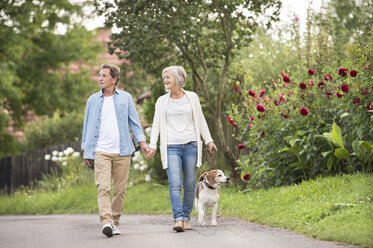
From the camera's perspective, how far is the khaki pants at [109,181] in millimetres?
6840

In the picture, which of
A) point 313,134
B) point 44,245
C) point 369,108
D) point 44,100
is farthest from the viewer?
point 44,100

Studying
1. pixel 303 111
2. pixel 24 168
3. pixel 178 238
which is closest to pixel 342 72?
pixel 303 111

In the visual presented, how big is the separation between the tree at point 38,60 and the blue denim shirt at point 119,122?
16356mm

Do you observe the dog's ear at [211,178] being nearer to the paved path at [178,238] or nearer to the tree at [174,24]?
the paved path at [178,238]

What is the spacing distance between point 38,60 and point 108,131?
2096 centimetres

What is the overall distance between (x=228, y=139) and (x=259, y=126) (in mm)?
3318

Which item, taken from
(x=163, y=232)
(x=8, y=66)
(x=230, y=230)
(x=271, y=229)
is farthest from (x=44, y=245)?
(x=8, y=66)

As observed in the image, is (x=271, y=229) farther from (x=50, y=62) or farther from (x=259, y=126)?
(x=50, y=62)

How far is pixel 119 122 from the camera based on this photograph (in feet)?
24.0

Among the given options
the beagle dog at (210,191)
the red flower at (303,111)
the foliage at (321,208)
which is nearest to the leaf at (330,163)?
the foliage at (321,208)

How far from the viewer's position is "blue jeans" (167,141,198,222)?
281 inches

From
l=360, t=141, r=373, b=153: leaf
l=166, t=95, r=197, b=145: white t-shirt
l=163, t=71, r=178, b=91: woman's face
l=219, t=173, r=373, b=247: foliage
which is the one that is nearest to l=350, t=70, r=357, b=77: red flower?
l=360, t=141, r=373, b=153: leaf

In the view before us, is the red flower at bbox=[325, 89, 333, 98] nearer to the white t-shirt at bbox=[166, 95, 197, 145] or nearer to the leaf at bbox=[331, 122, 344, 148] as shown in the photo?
the leaf at bbox=[331, 122, 344, 148]

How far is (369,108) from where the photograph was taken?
843 centimetres
